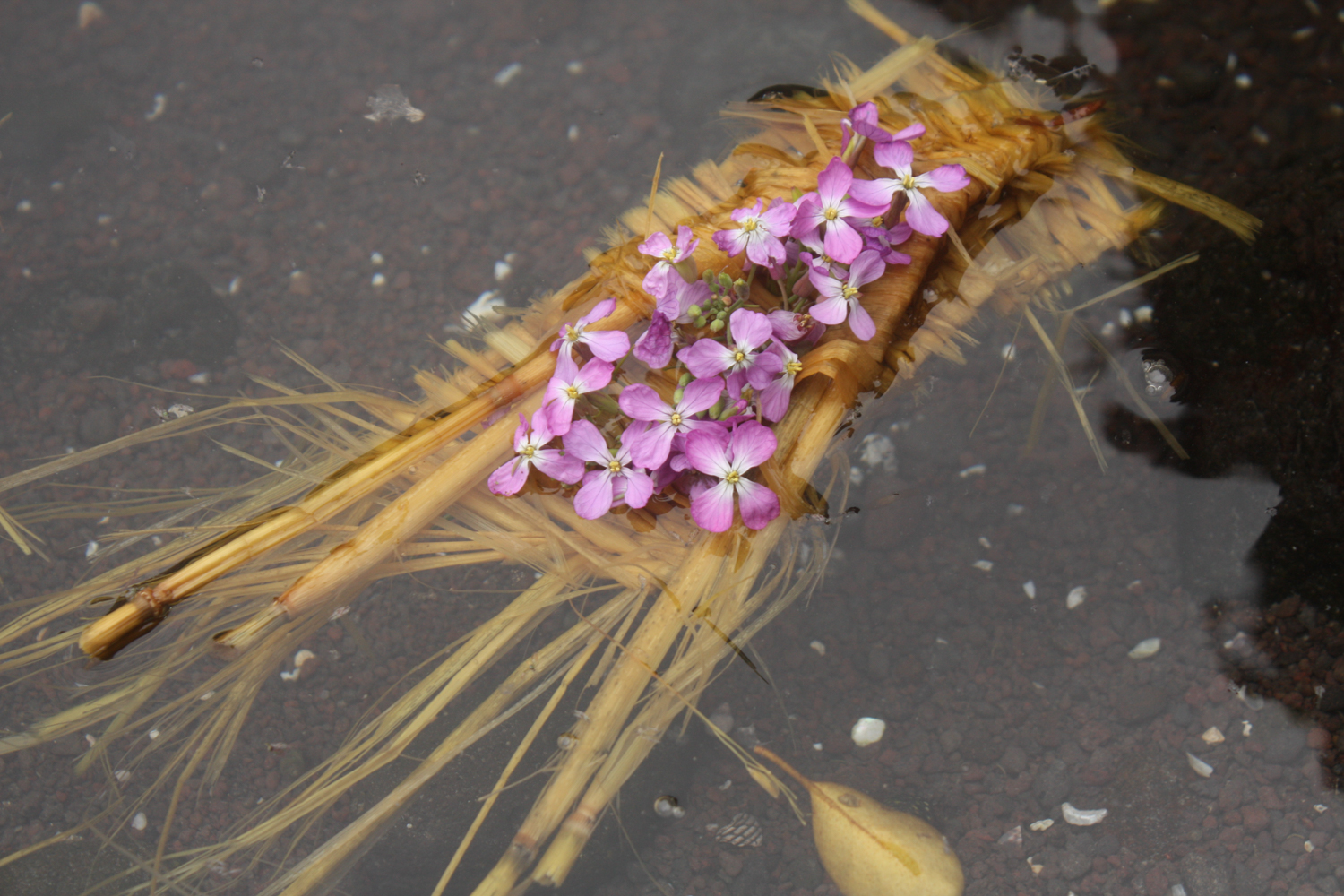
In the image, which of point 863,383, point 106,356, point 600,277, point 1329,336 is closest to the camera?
point 863,383

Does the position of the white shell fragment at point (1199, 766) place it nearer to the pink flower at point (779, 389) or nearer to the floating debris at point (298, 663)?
the pink flower at point (779, 389)

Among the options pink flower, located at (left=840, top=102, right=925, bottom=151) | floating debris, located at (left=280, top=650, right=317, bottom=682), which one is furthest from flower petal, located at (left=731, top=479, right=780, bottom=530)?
floating debris, located at (left=280, top=650, right=317, bottom=682)

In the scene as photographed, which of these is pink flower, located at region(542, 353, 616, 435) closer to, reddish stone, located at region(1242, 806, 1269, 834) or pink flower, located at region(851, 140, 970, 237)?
pink flower, located at region(851, 140, 970, 237)

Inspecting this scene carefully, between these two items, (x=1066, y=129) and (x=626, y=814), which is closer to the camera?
(x=1066, y=129)

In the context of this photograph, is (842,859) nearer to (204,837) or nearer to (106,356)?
(204,837)

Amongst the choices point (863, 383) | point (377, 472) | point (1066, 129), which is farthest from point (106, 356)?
point (1066, 129)

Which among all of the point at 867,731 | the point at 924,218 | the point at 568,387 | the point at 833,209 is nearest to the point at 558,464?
the point at 568,387
